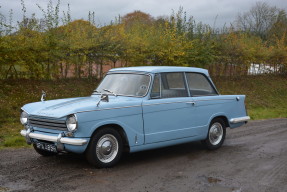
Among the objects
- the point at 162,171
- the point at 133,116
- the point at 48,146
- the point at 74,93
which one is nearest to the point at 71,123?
the point at 48,146

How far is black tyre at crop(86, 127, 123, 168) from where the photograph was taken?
261 inches

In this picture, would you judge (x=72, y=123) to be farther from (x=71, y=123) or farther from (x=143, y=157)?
(x=143, y=157)

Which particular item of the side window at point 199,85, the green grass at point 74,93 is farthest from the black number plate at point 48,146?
the side window at point 199,85

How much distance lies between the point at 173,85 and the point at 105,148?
2.26 metres

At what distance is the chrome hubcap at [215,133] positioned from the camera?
8.83 metres

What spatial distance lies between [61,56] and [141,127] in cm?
877

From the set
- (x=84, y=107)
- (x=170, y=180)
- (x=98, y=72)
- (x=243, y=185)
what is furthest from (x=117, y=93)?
(x=98, y=72)

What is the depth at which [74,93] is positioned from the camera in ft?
51.0

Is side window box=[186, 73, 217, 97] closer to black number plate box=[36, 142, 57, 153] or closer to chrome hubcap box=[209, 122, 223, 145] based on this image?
chrome hubcap box=[209, 122, 223, 145]

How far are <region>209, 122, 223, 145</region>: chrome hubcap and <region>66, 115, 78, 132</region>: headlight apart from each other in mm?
3575

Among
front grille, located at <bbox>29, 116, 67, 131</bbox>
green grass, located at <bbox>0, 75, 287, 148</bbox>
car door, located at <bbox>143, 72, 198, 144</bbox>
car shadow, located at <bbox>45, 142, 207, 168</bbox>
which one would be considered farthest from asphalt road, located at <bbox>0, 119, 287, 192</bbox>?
green grass, located at <bbox>0, 75, 287, 148</bbox>

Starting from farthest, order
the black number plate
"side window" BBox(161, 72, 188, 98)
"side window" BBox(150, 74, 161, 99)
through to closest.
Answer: "side window" BBox(161, 72, 188, 98) → "side window" BBox(150, 74, 161, 99) → the black number plate

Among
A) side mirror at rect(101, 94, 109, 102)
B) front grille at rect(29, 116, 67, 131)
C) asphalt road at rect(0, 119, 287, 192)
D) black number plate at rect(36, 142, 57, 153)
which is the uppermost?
side mirror at rect(101, 94, 109, 102)

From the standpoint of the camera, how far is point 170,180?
6289 millimetres
